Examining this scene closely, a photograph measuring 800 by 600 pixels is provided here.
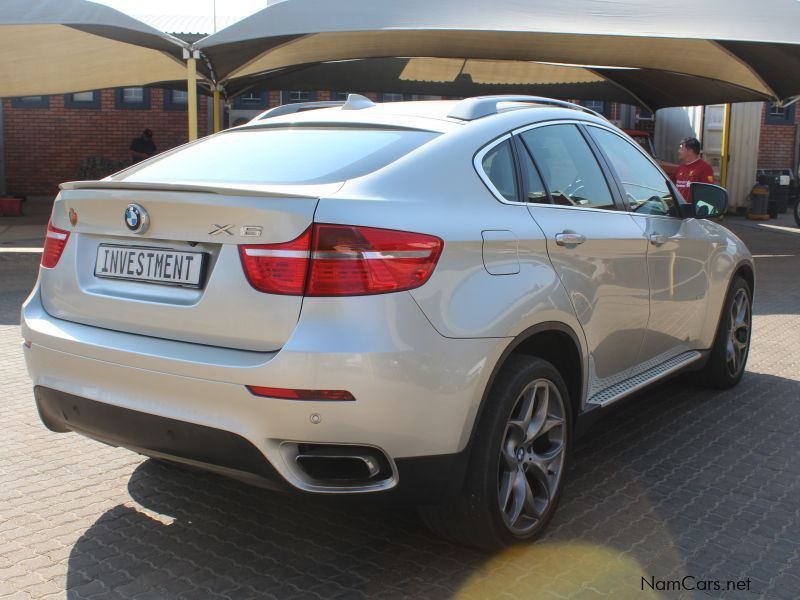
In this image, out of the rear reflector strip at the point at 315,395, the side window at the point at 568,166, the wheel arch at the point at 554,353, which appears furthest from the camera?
the side window at the point at 568,166

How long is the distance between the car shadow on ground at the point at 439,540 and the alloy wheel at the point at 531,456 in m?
0.17

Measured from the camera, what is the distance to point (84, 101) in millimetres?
21344

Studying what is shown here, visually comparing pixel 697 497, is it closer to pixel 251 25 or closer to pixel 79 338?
pixel 79 338

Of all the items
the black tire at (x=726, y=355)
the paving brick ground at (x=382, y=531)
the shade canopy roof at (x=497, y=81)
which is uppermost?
the shade canopy roof at (x=497, y=81)

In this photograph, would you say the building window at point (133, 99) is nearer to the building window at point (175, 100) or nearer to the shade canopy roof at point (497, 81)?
the building window at point (175, 100)

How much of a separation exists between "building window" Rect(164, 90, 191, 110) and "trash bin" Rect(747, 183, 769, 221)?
13380 mm

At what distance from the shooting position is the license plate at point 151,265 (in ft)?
10.1

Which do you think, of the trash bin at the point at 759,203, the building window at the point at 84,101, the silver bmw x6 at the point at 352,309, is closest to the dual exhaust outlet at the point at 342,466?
the silver bmw x6 at the point at 352,309

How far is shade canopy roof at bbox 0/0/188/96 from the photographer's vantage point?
11172 mm

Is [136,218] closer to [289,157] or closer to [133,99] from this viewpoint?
[289,157]

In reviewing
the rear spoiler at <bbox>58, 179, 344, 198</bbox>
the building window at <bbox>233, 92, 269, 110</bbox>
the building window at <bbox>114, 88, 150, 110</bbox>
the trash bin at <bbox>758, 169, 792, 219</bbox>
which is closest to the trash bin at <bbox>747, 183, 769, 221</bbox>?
the trash bin at <bbox>758, 169, 792, 219</bbox>
